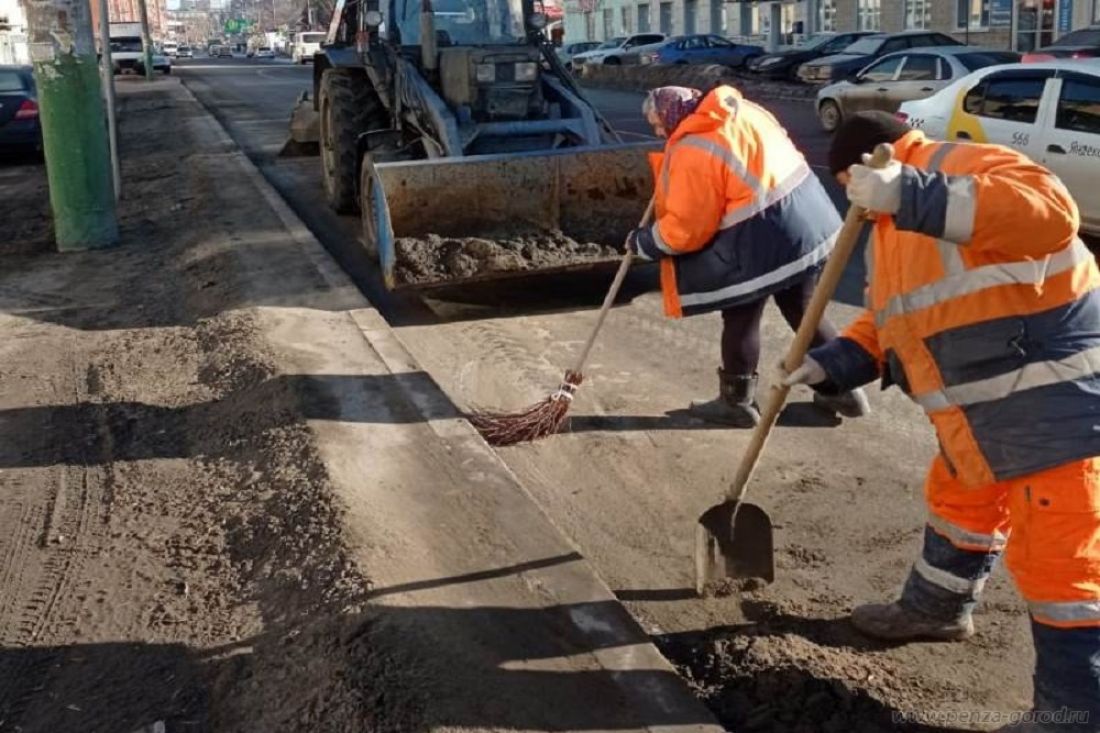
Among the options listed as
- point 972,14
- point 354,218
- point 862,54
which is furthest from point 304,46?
point 354,218

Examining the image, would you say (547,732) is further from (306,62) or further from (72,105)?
(306,62)

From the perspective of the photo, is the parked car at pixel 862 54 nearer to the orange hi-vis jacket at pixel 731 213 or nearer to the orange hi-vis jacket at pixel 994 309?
the orange hi-vis jacket at pixel 731 213

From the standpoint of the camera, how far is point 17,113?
55.7 ft

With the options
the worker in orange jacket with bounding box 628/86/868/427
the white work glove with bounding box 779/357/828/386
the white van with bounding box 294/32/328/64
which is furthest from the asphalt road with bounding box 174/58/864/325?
the white van with bounding box 294/32/328/64

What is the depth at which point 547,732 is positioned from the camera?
309 cm

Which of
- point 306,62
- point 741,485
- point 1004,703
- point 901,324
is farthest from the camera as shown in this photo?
point 306,62

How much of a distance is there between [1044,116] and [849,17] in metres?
33.6

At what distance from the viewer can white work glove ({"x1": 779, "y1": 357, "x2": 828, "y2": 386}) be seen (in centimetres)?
355

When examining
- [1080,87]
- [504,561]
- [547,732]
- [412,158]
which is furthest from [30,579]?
[1080,87]

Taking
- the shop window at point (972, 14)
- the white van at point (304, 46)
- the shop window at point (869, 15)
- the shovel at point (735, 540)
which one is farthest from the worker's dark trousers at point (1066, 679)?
the white van at point (304, 46)

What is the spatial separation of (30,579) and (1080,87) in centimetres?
860

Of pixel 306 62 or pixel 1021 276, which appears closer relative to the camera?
pixel 1021 276

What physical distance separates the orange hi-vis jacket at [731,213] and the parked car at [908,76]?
12844 mm

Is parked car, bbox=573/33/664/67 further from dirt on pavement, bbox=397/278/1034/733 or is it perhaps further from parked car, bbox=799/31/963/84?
dirt on pavement, bbox=397/278/1034/733
